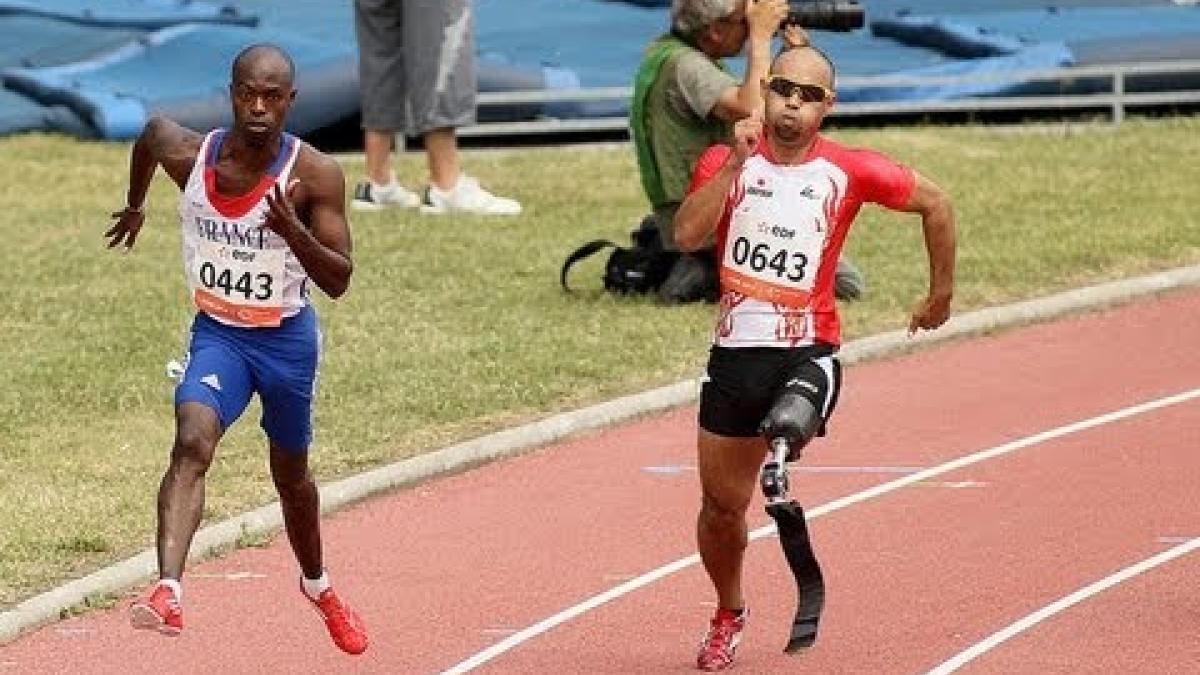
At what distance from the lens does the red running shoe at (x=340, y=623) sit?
9.89 m

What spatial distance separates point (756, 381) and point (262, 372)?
1.48 meters

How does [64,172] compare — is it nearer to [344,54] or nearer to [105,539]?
[344,54]

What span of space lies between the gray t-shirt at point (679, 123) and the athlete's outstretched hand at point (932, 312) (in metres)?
5.68

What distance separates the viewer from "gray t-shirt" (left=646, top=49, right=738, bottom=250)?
1548 centimetres

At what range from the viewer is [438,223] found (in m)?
18.8

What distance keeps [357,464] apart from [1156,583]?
355 cm

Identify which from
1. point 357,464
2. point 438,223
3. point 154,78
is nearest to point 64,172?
point 154,78

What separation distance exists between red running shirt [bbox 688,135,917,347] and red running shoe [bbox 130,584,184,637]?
1929mm

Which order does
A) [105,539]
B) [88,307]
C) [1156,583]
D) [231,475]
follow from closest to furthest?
[1156,583], [105,539], [231,475], [88,307]

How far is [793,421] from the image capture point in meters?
9.40

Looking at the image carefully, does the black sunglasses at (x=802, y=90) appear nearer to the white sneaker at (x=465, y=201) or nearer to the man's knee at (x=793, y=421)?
the man's knee at (x=793, y=421)

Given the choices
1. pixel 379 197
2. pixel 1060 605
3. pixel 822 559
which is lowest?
pixel 379 197

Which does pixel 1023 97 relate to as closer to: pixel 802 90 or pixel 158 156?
pixel 802 90

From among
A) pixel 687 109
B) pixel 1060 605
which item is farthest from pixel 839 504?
pixel 687 109
